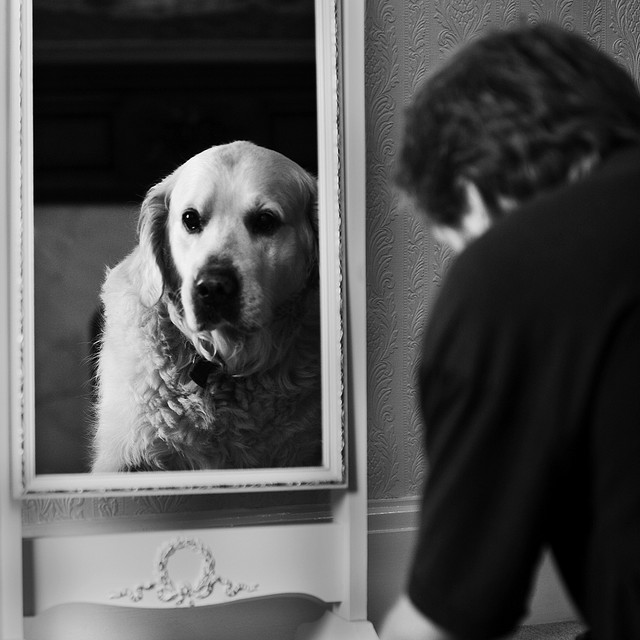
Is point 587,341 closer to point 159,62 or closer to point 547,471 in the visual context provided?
point 547,471

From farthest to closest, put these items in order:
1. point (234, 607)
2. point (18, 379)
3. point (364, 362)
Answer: point (234, 607), point (364, 362), point (18, 379)

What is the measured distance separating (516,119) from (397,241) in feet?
4.87

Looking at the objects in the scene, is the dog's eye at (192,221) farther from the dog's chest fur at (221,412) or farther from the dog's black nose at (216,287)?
the dog's chest fur at (221,412)

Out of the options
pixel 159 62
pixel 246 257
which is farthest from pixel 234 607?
pixel 159 62

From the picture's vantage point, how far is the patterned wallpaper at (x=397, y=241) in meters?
2.22

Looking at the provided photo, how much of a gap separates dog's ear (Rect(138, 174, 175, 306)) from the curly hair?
117 cm

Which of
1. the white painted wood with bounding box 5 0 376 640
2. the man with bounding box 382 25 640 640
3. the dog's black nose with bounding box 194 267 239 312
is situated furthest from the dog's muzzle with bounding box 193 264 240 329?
the man with bounding box 382 25 640 640

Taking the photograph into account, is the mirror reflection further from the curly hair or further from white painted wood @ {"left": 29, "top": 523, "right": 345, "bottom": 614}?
the curly hair

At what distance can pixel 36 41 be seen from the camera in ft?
6.06

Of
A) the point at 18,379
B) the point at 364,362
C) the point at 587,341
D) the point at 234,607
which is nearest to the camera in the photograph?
the point at 587,341

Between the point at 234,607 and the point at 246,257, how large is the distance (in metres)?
0.94

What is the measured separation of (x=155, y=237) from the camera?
6.26 feet

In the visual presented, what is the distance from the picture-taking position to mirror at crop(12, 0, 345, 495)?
185 centimetres

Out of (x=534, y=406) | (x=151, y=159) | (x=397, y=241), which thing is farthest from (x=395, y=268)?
(x=534, y=406)
